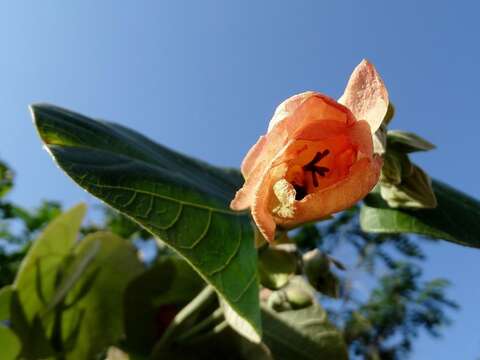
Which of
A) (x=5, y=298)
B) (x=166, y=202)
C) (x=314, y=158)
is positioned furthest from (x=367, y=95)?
(x=5, y=298)

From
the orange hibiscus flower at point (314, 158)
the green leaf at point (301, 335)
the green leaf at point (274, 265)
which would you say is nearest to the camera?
the orange hibiscus flower at point (314, 158)

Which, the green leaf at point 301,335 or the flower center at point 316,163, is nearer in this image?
the flower center at point 316,163

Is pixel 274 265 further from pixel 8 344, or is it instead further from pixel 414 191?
pixel 8 344

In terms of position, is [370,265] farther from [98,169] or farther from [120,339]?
[98,169]

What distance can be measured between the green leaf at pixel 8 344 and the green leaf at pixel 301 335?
Result: 0.40 meters

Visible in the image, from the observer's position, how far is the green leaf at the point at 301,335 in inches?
37.6

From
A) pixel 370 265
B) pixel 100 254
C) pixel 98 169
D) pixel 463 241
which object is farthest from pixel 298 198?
pixel 370 265

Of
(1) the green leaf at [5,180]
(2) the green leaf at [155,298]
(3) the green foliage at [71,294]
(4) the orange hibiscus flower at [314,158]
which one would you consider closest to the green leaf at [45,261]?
(3) the green foliage at [71,294]

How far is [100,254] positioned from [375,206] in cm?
47

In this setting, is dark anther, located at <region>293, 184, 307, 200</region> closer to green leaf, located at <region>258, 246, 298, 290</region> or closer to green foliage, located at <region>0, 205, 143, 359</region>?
green leaf, located at <region>258, 246, 298, 290</region>

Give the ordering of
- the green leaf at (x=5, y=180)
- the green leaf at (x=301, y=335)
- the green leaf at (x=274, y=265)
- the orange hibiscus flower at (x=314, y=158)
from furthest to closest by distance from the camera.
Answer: the green leaf at (x=5, y=180), the green leaf at (x=301, y=335), the green leaf at (x=274, y=265), the orange hibiscus flower at (x=314, y=158)

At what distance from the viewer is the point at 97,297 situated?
1.07 m

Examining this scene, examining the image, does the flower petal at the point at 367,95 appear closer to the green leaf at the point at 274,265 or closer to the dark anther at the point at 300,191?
the dark anther at the point at 300,191

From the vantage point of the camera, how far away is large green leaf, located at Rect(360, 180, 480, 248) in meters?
0.88
